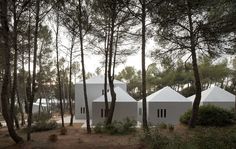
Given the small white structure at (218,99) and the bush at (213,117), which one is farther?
the small white structure at (218,99)

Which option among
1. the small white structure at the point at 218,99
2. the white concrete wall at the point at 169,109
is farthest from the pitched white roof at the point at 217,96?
the white concrete wall at the point at 169,109

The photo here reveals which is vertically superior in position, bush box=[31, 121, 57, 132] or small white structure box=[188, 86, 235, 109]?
small white structure box=[188, 86, 235, 109]

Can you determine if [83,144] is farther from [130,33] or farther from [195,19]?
[195,19]

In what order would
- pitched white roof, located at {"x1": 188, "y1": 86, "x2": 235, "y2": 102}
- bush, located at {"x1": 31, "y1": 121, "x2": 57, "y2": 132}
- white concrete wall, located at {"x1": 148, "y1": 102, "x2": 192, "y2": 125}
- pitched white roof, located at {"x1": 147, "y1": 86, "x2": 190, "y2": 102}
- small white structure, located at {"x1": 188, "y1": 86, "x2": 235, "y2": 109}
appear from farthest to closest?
pitched white roof, located at {"x1": 188, "y1": 86, "x2": 235, "y2": 102} < small white structure, located at {"x1": 188, "y1": 86, "x2": 235, "y2": 109} < pitched white roof, located at {"x1": 147, "y1": 86, "x2": 190, "y2": 102} < white concrete wall, located at {"x1": 148, "y1": 102, "x2": 192, "y2": 125} < bush, located at {"x1": 31, "y1": 121, "x2": 57, "y2": 132}

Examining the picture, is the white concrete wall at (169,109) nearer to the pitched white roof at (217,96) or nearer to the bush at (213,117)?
the pitched white roof at (217,96)

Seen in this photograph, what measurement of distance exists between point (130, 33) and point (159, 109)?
10.6 metres

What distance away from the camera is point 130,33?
16641 mm

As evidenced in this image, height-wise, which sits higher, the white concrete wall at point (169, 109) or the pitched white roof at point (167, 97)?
the pitched white roof at point (167, 97)

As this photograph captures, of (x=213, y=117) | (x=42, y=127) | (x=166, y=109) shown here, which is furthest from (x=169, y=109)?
(x=42, y=127)

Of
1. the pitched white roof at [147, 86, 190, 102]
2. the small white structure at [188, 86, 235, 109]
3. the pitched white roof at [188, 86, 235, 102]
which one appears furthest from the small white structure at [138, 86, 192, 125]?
the pitched white roof at [188, 86, 235, 102]

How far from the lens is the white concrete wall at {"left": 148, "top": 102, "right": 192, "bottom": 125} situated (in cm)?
2556

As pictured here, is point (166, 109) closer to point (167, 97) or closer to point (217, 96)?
point (167, 97)

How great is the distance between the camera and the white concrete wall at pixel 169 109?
83.9 feet

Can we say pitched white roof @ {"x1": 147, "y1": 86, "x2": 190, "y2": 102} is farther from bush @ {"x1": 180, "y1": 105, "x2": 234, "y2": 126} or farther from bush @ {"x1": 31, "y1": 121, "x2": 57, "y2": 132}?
bush @ {"x1": 31, "y1": 121, "x2": 57, "y2": 132}
